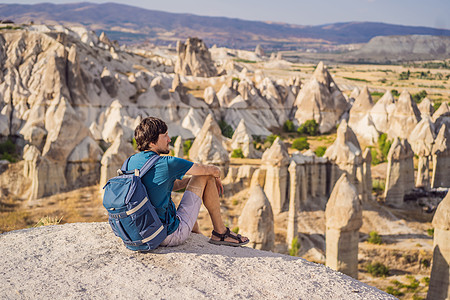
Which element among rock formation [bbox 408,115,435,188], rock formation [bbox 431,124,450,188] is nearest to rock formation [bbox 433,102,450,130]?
rock formation [bbox 408,115,435,188]

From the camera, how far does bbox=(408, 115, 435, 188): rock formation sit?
79.0 ft

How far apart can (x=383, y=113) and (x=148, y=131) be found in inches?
1351

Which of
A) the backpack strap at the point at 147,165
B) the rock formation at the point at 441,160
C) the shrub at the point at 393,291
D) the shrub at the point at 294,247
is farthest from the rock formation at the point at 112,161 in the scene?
the rock formation at the point at 441,160

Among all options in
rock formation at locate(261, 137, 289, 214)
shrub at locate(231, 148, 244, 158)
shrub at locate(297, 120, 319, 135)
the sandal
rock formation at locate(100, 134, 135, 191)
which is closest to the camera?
the sandal

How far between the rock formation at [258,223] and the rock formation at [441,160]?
56.6 ft

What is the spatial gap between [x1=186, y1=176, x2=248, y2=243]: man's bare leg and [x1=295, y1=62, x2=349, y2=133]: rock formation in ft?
123

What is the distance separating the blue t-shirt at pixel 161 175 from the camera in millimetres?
4746

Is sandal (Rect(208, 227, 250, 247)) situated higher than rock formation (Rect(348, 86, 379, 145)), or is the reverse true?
sandal (Rect(208, 227, 250, 247))

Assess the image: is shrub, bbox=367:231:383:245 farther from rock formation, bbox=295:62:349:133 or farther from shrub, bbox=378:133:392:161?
rock formation, bbox=295:62:349:133

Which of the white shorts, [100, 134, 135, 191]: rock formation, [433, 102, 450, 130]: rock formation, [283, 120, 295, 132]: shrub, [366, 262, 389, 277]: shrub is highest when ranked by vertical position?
the white shorts

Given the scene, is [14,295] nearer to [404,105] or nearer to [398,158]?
[398,158]

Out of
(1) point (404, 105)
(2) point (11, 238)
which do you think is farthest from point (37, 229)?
(1) point (404, 105)

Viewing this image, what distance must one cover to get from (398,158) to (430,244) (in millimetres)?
5673

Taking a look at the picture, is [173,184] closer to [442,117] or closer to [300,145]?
[442,117]
